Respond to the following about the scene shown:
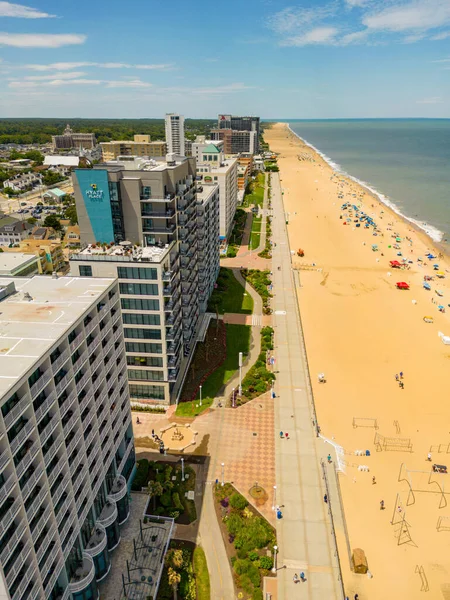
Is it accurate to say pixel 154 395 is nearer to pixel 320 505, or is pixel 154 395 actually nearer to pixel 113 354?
pixel 113 354

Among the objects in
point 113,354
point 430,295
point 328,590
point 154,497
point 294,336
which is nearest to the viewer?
point 328,590

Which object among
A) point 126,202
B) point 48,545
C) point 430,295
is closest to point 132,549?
point 48,545

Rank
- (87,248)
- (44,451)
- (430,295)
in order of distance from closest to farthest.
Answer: (44,451)
(87,248)
(430,295)

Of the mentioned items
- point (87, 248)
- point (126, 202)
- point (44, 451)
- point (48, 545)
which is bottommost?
point (48, 545)

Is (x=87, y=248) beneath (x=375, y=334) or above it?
above

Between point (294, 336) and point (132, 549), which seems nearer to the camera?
point (132, 549)

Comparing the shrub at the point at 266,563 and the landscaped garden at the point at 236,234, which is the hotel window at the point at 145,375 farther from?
the landscaped garden at the point at 236,234
